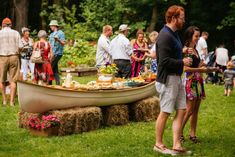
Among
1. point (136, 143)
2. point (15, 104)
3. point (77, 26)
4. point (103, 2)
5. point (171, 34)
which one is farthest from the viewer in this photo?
point (103, 2)

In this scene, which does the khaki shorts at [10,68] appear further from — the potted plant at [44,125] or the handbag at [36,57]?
the potted plant at [44,125]

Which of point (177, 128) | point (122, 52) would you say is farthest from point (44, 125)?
point (122, 52)

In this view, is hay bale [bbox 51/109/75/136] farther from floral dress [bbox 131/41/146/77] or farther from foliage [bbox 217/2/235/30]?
foliage [bbox 217/2/235/30]

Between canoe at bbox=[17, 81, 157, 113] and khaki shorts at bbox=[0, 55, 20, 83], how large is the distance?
3590mm

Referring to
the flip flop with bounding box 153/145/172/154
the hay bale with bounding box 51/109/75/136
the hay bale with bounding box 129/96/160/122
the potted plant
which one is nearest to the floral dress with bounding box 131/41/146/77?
the hay bale with bounding box 129/96/160/122

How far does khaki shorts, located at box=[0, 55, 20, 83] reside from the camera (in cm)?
1265

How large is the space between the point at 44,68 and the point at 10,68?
1285 millimetres

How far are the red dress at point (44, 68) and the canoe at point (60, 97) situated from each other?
4.08m

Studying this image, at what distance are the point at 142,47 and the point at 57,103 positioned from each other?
5494 mm

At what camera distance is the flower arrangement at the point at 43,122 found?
882 centimetres

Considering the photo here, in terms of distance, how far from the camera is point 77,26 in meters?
28.2

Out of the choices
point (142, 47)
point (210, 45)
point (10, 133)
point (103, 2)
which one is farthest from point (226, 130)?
point (210, 45)

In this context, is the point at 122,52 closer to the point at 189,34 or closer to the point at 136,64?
the point at 136,64

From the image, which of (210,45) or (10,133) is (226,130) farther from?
(210,45)
